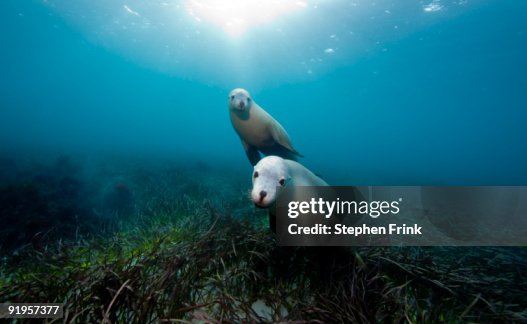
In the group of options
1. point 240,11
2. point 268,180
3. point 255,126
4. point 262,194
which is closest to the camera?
point 262,194

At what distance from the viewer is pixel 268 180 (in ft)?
6.72

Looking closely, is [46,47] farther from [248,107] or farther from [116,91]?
[116,91]

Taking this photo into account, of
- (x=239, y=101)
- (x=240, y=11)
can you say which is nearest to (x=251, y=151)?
(x=239, y=101)

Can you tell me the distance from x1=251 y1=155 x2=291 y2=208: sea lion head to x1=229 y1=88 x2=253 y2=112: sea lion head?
7.46ft

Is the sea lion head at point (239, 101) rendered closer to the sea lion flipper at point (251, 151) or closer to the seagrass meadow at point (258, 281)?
the sea lion flipper at point (251, 151)

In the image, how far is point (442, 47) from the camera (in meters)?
24.6

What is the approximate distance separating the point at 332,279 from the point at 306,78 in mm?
42900

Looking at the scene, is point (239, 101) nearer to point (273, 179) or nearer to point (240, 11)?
point (273, 179)

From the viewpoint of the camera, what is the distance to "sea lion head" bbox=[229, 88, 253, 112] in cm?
435

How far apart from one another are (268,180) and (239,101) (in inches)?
104

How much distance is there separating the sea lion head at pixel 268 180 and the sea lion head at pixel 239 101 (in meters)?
2.27

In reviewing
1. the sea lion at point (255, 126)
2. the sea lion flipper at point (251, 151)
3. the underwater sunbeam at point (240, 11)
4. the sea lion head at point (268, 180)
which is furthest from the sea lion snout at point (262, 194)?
the underwater sunbeam at point (240, 11)

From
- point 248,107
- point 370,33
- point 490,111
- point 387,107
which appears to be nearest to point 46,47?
point 370,33

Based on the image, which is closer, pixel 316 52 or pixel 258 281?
pixel 258 281
